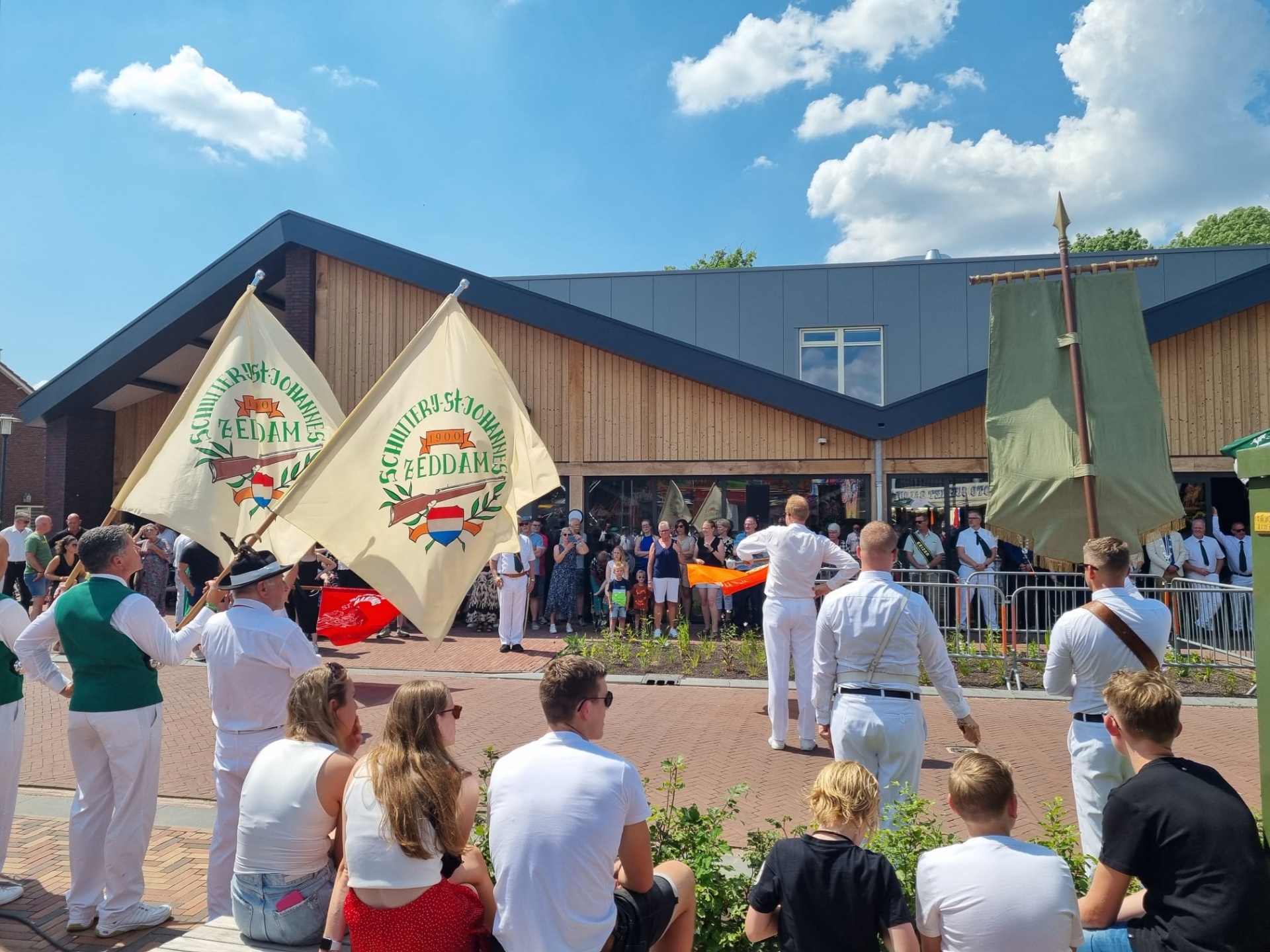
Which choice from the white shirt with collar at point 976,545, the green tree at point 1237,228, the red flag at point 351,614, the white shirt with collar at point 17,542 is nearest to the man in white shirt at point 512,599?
the red flag at point 351,614

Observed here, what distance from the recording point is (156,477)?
5824mm

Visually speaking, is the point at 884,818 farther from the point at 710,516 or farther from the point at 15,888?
the point at 710,516

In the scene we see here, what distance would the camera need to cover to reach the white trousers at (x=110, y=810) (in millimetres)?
4082

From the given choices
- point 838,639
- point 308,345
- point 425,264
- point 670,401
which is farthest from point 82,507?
point 838,639

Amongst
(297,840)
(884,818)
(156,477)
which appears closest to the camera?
(297,840)

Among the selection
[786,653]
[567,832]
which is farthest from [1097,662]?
[786,653]

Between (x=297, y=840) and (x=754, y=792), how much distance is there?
3747 mm

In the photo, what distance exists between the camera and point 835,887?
266 cm

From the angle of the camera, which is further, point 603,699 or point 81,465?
point 81,465

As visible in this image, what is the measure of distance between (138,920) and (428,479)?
8.68 feet

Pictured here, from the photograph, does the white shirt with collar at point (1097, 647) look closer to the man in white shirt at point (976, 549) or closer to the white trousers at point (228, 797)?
the white trousers at point (228, 797)

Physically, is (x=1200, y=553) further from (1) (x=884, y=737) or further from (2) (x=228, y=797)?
(2) (x=228, y=797)

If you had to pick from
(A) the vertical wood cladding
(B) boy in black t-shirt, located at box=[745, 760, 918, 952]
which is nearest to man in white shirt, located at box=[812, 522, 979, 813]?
(B) boy in black t-shirt, located at box=[745, 760, 918, 952]

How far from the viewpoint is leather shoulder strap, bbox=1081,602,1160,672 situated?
4.09m
